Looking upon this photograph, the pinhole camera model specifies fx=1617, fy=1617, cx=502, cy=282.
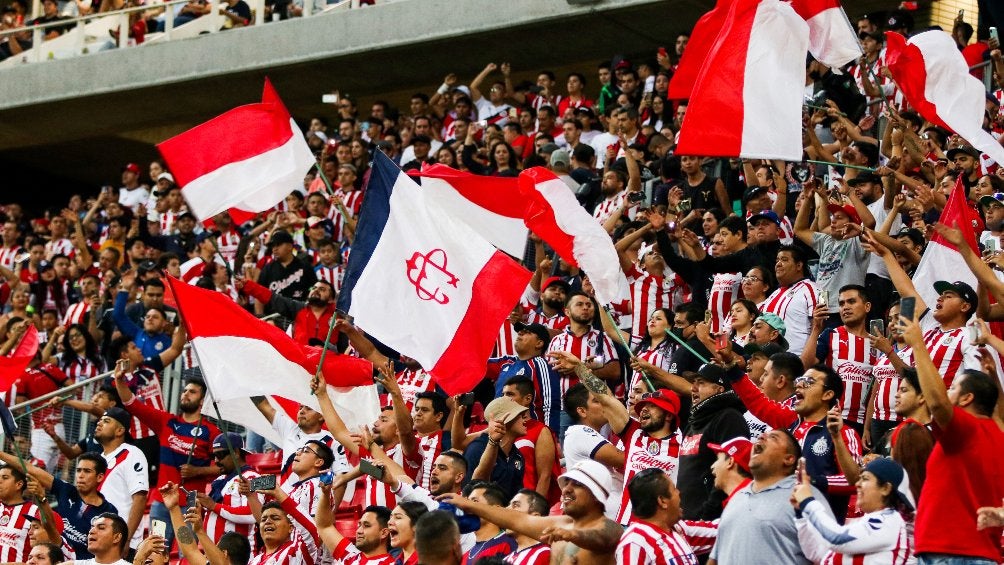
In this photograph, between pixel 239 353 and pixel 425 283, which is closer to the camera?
pixel 425 283

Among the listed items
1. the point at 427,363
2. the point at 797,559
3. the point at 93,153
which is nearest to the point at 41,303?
the point at 93,153

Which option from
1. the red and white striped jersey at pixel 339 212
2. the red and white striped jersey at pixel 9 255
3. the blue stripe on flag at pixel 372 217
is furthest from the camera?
the red and white striped jersey at pixel 9 255

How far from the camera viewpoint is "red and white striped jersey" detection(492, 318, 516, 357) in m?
13.0

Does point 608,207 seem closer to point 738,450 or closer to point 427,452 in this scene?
point 427,452

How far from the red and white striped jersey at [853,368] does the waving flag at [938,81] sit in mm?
1864

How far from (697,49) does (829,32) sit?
1.09 metres

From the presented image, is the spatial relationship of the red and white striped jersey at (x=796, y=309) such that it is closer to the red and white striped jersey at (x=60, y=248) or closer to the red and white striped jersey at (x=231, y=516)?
the red and white striped jersey at (x=231, y=516)

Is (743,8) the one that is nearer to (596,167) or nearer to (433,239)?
(433,239)

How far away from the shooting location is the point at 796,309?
11.2m

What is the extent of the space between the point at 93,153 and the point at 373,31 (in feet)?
27.9

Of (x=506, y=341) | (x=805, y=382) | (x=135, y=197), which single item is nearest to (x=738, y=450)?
(x=805, y=382)

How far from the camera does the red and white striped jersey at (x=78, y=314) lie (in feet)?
57.2

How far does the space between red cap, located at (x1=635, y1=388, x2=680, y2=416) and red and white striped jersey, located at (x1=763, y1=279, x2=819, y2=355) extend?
1.94 metres

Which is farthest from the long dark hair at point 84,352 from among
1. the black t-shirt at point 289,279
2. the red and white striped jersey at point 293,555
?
the red and white striped jersey at point 293,555
